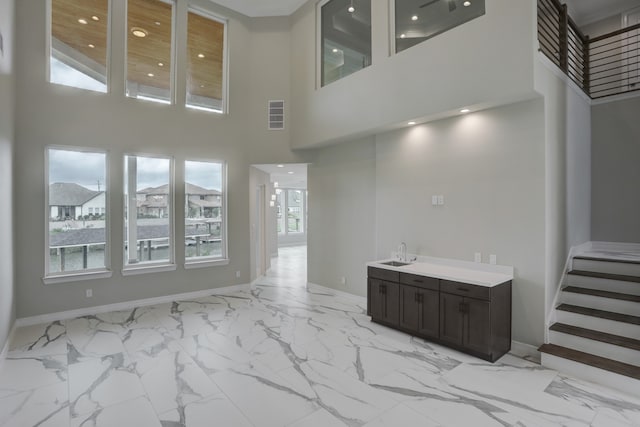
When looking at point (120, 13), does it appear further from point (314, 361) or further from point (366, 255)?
point (314, 361)

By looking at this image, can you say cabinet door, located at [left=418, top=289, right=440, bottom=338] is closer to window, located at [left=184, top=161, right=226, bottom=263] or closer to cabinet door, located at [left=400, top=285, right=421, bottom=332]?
cabinet door, located at [left=400, top=285, right=421, bottom=332]

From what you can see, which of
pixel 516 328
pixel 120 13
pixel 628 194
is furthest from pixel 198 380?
pixel 628 194

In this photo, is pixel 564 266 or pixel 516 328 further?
pixel 564 266

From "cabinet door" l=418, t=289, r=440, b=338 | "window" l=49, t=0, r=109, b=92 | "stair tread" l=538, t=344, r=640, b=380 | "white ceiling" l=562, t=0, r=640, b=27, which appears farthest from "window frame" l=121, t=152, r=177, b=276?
"white ceiling" l=562, t=0, r=640, b=27

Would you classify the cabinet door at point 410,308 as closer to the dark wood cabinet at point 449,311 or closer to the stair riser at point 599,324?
the dark wood cabinet at point 449,311

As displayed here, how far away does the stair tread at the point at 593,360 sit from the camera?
2.98m

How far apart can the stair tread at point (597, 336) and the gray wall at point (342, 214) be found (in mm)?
2646

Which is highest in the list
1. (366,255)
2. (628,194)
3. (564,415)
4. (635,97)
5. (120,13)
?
(120,13)

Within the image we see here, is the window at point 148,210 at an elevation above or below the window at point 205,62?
below

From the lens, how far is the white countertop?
3648 millimetres

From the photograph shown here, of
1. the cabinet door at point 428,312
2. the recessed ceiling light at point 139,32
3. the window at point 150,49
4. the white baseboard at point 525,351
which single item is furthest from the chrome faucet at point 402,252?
the recessed ceiling light at point 139,32

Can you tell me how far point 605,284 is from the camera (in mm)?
3877

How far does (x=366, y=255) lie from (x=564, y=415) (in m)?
3.36

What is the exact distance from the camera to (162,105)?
18.6ft
